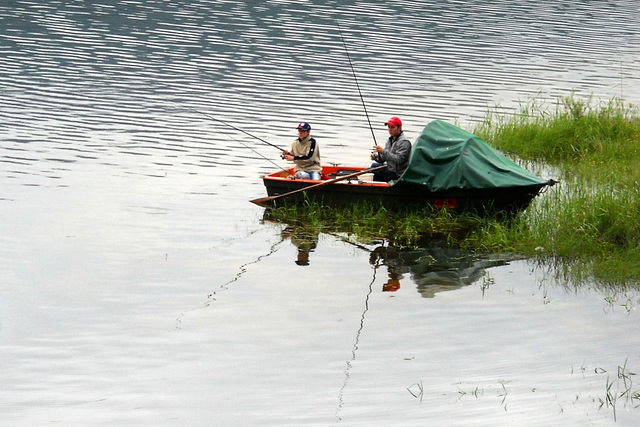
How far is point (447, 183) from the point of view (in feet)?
52.0

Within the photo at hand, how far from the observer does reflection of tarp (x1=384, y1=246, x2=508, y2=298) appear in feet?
44.3

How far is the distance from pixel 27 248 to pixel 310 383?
20.7 ft

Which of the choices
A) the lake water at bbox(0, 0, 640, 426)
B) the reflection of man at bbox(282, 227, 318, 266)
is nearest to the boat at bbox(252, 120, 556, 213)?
the reflection of man at bbox(282, 227, 318, 266)

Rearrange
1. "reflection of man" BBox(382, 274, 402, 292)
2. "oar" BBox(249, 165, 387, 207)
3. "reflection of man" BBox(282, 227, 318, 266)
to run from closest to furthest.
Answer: "reflection of man" BBox(382, 274, 402, 292) → "reflection of man" BBox(282, 227, 318, 266) → "oar" BBox(249, 165, 387, 207)

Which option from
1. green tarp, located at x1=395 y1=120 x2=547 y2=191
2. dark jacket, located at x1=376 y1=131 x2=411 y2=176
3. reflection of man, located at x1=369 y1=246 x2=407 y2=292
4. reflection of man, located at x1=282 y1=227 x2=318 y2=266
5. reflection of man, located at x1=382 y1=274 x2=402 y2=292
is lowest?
reflection of man, located at x1=282 y1=227 x2=318 y2=266

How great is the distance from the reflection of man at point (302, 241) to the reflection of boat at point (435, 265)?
97 cm

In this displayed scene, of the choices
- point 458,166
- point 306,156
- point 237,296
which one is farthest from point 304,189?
point 237,296

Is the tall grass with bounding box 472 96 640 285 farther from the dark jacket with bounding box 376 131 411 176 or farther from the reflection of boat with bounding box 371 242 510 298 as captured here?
the dark jacket with bounding box 376 131 411 176

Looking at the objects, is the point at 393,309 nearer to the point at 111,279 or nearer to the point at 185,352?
the point at 185,352

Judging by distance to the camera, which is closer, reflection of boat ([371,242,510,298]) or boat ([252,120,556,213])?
reflection of boat ([371,242,510,298])

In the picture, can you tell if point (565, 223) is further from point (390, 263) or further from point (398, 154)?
point (398, 154)

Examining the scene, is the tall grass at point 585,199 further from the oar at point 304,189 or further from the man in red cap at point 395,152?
the oar at point 304,189

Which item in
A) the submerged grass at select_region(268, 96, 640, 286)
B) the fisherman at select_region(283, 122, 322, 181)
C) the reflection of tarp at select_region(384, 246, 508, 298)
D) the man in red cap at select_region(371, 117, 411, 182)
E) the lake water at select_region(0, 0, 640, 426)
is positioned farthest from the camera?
the fisherman at select_region(283, 122, 322, 181)

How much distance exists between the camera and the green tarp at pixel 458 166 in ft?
51.5
